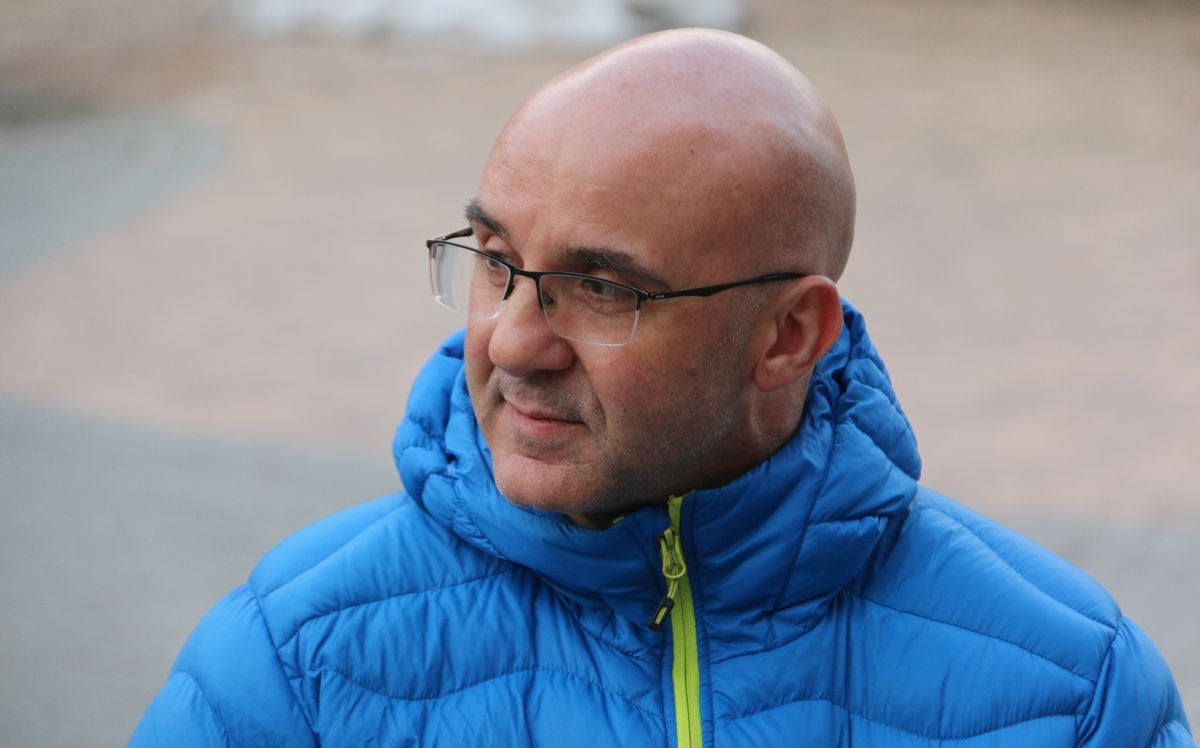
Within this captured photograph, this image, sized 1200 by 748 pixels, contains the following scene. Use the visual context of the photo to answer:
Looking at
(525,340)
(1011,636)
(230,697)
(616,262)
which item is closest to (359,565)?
(230,697)

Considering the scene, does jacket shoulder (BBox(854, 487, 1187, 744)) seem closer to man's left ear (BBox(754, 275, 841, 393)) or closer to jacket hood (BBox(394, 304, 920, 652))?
jacket hood (BBox(394, 304, 920, 652))

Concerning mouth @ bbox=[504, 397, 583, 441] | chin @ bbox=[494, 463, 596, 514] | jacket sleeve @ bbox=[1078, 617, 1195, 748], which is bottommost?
jacket sleeve @ bbox=[1078, 617, 1195, 748]

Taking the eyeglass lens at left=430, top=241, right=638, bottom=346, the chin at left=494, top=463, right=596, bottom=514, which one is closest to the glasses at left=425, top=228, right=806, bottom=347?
the eyeglass lens at left=430, top=241, right=638, bottom=346

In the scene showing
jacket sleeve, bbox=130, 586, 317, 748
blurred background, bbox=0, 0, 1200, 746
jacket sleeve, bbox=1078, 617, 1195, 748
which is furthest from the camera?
blurred background, bbox=0, 0, 1200, 746

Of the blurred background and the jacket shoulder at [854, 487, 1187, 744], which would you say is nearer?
the jacket shoulder at [854, 487, 1187, 744]

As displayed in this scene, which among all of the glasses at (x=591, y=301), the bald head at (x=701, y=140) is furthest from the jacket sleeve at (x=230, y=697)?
the bald head at (x=701, y=140)

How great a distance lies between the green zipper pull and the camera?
1.83 m

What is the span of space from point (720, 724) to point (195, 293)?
244 inches

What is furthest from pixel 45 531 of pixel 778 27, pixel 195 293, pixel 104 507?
pixel 778 27

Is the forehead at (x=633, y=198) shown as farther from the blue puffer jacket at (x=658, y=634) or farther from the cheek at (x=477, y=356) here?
the blue puffer jacket at (x=658, y=634)

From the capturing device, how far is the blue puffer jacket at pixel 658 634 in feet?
5.79

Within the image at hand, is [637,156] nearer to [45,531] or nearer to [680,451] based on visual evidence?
[680,451]

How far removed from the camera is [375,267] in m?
8.10

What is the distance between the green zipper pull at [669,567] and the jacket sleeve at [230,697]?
0.44m
